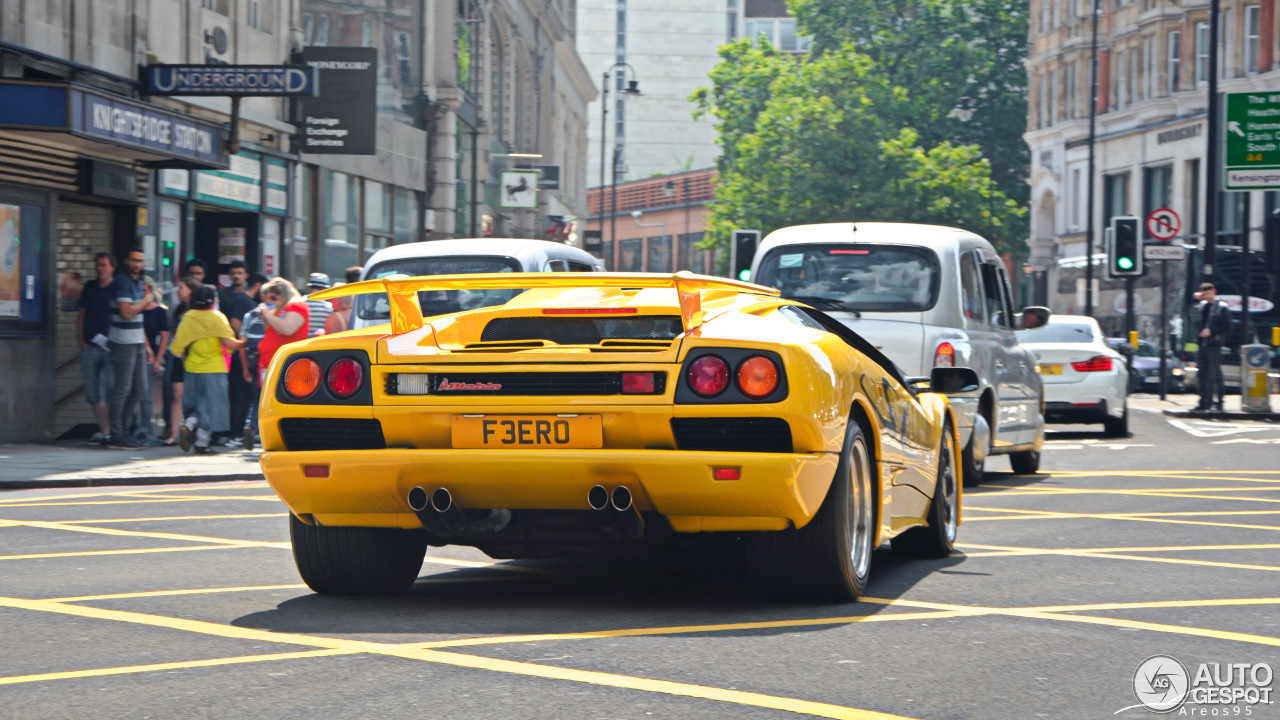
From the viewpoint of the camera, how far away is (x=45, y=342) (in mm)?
17734

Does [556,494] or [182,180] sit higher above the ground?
[182,180]

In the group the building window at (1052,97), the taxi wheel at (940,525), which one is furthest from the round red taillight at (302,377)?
the building window at (1052,97)

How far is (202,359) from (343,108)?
881 centimetres

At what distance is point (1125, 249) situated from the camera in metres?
30.6

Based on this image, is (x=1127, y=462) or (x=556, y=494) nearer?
(x=556, y=494)

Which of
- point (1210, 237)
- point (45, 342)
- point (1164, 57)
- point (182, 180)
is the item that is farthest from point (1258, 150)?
point (1164, 57)

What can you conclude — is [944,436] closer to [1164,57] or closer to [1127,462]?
[1127,462]

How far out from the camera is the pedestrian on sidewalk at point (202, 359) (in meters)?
16.3

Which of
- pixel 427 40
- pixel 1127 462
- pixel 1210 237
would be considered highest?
pixel 427 40

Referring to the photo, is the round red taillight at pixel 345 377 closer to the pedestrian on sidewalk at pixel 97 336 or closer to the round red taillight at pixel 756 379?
the round red taillight at pixel 756 379

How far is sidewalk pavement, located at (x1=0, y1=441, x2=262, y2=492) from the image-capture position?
1335cm

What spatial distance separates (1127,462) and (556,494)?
1099cm

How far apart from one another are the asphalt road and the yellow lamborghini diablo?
0.88 ft

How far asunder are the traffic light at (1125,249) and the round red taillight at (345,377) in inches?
994
